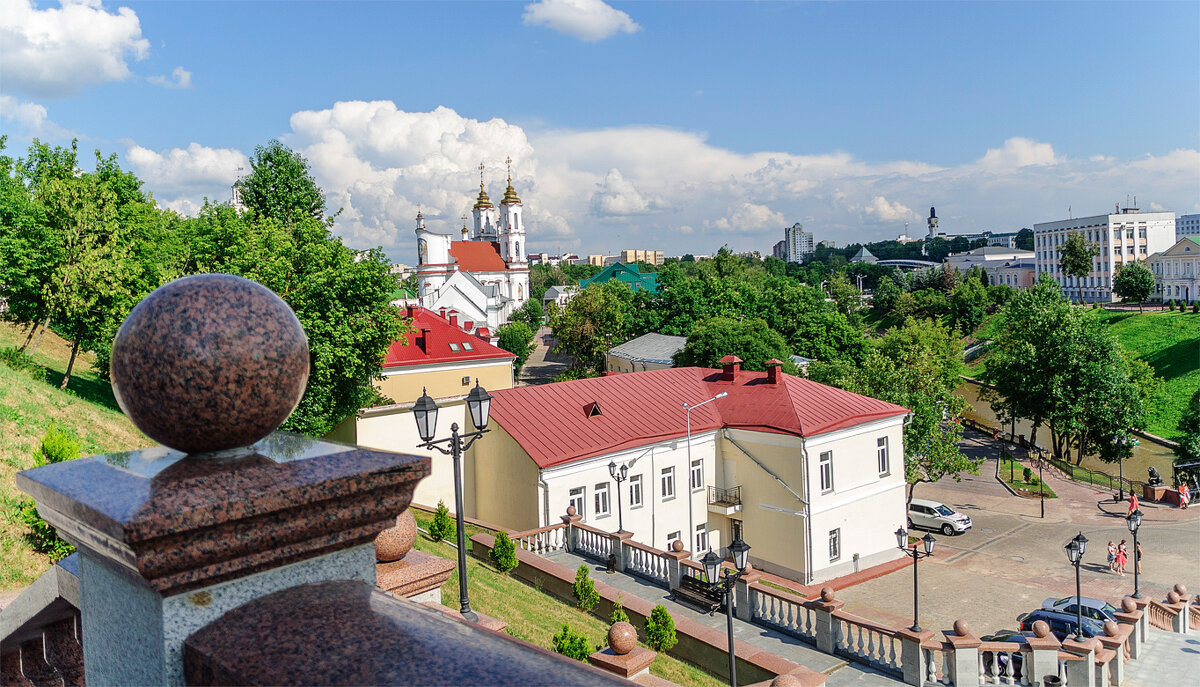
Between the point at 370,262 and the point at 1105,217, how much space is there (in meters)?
121

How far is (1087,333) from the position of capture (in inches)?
1724

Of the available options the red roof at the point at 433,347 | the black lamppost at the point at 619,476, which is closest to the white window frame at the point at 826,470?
the black lamppost at the point at 619,476

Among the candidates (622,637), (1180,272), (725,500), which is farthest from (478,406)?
(1180,272)

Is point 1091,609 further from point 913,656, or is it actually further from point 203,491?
point 203,491

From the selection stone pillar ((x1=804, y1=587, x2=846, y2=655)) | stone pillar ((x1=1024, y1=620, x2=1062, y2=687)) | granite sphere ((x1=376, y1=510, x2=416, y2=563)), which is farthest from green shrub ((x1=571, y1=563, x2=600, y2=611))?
granite sphere ((x1=376, y1=510, x2=416, y2=563))

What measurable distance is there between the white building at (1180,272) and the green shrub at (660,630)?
9884 centimetres

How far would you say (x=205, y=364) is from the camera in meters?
2.63

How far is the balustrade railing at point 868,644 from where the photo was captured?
1311cm

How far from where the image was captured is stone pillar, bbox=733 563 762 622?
51.4ft

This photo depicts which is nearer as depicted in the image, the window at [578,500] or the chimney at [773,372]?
the window at [578,500]

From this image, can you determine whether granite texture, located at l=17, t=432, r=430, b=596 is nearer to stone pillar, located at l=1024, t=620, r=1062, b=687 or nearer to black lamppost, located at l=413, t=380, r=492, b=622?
black lamppost, located at l=413, t=380, r=492, b=622

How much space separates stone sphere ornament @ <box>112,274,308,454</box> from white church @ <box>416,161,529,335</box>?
59.3 m

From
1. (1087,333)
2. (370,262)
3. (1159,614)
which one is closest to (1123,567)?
(1159,614)

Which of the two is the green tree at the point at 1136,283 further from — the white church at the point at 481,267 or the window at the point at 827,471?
the window at the point at 827,471
